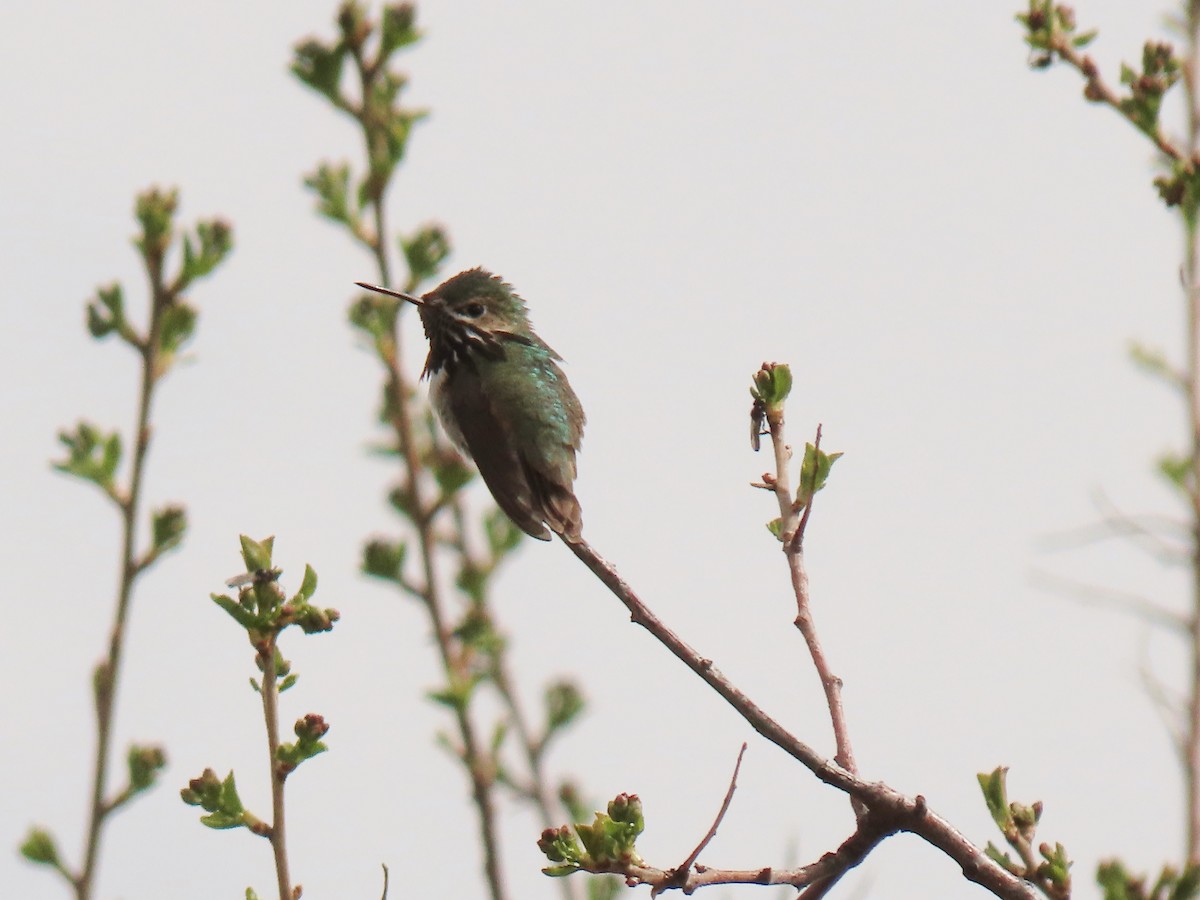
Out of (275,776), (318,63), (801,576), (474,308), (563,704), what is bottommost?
(275,776)

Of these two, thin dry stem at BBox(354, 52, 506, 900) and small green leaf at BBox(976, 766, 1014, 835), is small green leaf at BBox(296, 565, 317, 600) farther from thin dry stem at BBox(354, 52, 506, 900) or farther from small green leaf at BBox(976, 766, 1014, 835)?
thin dry stem at BBox(354, 52, 506, 900)

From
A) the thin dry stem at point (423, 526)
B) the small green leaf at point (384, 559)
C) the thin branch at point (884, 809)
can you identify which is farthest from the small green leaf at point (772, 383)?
the small green leaf at point (384, 559)

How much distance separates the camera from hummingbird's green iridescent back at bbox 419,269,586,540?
5094mm

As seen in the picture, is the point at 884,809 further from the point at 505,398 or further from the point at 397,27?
the point at 397,27

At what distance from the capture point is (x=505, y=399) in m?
5.57

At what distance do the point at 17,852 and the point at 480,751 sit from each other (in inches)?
89.9

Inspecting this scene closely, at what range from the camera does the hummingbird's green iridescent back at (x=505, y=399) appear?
5.09 meters

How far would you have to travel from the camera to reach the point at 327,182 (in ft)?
24.5

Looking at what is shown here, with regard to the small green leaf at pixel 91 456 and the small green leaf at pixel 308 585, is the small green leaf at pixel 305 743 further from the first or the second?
the small green leaf at pixel 91 456

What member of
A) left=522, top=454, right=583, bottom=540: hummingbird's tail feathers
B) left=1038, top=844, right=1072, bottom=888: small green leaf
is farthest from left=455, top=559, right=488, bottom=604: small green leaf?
left=1038, top=844, right=1072, bottom=888: small green leaf

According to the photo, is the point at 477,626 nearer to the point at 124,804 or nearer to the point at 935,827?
the point at 124,804

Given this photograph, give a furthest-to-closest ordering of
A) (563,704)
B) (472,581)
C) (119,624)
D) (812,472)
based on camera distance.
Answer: (563,704)
(472,581)
(119,624)
(812,472)

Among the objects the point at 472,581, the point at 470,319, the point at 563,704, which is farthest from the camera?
the point at 563,704

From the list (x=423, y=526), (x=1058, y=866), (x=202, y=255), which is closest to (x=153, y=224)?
(x=202, y=255)
